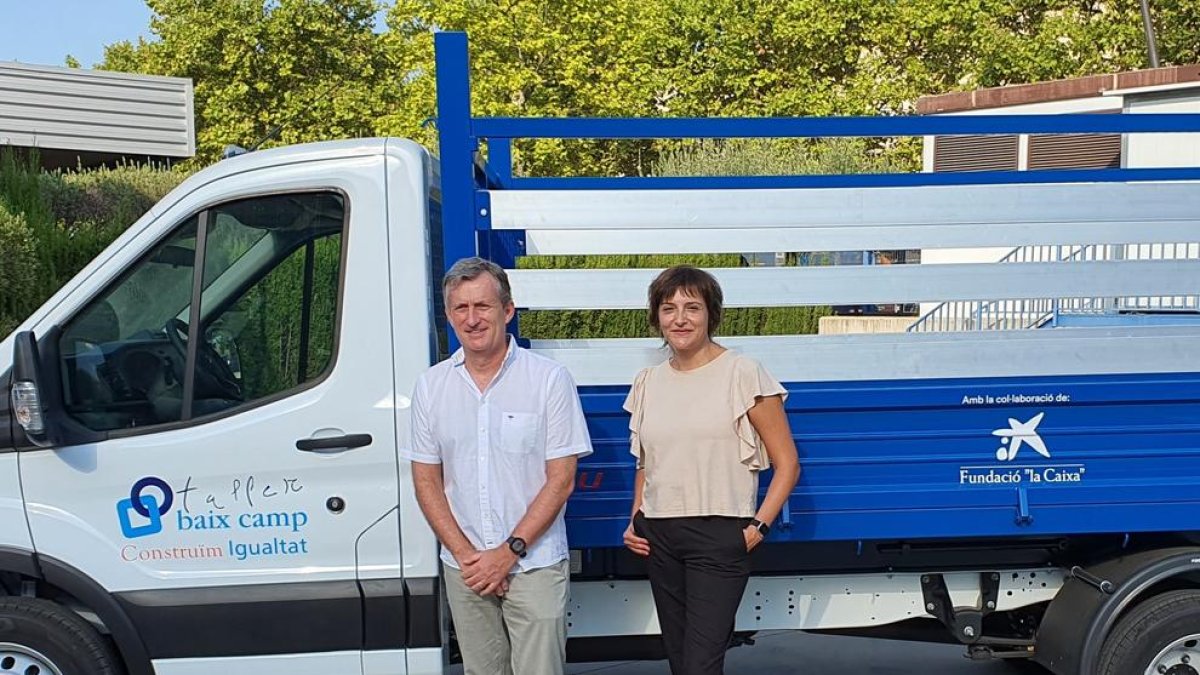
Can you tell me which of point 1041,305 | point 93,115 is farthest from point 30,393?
point 93,115

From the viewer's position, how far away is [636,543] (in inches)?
140

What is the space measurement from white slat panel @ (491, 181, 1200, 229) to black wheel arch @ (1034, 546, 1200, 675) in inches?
44.5

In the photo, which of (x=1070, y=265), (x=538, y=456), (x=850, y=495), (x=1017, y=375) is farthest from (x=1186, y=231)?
(x=538, y=456)

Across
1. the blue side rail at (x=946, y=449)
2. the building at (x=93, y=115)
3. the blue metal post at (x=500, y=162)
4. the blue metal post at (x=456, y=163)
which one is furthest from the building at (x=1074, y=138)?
the building at (x=93, y=115)

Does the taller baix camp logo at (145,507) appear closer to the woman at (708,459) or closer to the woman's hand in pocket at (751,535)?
the woman at (708,459)

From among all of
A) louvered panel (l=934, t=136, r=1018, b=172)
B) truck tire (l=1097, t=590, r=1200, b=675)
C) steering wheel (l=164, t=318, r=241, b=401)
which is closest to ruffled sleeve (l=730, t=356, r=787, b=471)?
truck tire (l=1097, t=590, r=1200, b=675)

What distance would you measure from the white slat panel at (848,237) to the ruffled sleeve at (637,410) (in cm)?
43

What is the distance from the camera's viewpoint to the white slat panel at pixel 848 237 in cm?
370

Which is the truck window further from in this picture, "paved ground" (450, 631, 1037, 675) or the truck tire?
the truck tire

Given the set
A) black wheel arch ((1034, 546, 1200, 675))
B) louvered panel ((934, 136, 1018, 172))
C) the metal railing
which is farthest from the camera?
louvered panel ((934, 136, 1018, 172))

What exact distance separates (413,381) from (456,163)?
69cm

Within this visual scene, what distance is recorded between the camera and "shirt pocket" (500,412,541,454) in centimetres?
332

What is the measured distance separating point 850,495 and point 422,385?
4.63ft

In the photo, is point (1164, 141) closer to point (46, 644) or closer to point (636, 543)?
point (636, 543)
